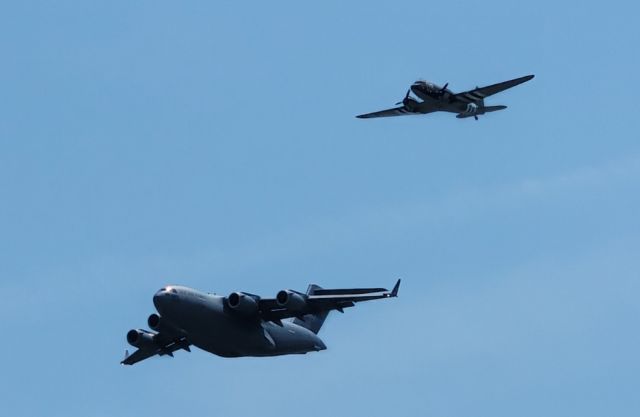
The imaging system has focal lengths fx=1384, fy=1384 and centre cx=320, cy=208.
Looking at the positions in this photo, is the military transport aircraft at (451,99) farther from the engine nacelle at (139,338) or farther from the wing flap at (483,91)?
the engine nacelle at (139,338)

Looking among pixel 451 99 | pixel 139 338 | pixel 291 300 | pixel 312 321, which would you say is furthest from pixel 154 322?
pixel 451 99

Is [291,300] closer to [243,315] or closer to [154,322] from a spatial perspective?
[243,315]

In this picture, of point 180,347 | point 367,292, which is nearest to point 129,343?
point 180,347

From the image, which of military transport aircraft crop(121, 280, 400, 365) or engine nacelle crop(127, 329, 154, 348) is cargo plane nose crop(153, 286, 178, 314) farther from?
engine nacelle crop(127, 329, 154, 348)

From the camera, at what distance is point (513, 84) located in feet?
234

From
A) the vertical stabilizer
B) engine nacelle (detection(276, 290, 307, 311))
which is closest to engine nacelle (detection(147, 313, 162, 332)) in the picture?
engine nacelle (detection(276, 290, 307, 311))

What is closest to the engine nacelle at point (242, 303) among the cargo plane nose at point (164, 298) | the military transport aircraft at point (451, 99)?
the cargo plane nose at point (164, 298)

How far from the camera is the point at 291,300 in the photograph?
216 ft

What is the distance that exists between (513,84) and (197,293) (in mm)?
19764

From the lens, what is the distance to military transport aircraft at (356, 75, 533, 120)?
233 feet

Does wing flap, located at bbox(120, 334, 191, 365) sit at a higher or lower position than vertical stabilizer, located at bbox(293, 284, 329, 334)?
lower

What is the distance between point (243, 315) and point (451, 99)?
51.3ft

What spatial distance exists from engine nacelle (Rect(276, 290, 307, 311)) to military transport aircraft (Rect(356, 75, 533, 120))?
12.6m

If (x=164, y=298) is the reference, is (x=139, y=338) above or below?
above
